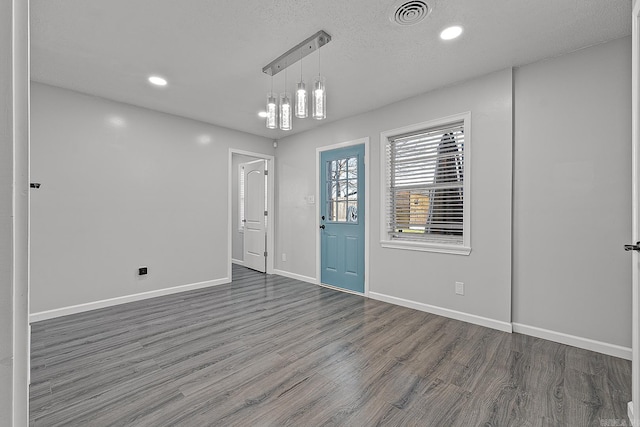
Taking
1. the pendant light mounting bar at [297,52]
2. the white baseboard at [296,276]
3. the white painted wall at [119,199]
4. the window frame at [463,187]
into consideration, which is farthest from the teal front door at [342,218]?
the pendant light mounting bar at [297,52]

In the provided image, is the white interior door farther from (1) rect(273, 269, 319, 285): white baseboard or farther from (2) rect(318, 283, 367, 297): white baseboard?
(2) rect(318, 283, 367, 297): white baseboard

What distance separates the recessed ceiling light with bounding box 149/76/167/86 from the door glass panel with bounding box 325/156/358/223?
232 centimetres

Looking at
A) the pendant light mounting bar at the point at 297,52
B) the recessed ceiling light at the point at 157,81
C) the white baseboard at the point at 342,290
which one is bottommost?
the white baseboard at the point at 342,290

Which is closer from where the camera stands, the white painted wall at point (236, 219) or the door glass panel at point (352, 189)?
the door glass panel at point (352, 189)

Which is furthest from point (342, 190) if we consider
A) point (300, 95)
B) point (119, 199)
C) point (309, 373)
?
point (119, 199)

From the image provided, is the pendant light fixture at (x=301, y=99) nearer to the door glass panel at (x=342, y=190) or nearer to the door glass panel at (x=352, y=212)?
the door glass panel at (x=342, y=190)

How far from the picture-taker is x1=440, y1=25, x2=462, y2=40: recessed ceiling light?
87.6 inches

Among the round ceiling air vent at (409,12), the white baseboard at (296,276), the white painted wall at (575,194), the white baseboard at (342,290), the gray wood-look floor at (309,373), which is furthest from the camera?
the white baseboard at (296,276)

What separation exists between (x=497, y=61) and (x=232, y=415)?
11.2 ft

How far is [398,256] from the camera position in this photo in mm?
3619

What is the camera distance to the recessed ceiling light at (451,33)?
2.22 metres
